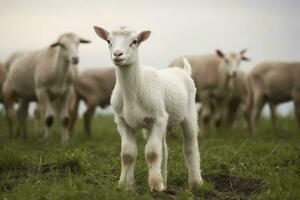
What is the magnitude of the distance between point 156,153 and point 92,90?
414 inches

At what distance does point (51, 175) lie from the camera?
860 centimetres

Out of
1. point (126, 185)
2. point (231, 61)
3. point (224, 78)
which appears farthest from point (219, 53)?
point (126, 185)

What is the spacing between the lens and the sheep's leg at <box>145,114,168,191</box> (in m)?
7.63

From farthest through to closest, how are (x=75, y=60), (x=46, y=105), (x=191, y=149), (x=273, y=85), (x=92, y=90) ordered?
(x=92, y=90) → (x=273, y=85) → (x=46, y=105) → (x=75, y=60) → (x=191, y=149)

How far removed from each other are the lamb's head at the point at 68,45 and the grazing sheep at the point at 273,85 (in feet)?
17.0

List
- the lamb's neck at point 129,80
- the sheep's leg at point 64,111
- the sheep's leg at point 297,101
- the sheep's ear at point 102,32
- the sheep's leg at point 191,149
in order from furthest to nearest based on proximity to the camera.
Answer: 1. the sheep's leg at point 297,101
2. the sheep's leg at point 64,111
3. the sheep's leg at point 191,149
4. the sheep's ear at point 102,32
5. the lamb's neck at point 129,80

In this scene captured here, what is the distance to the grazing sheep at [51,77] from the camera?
14.8 metres

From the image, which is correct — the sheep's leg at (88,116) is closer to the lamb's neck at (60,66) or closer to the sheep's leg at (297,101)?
the lamb's neck at (60,66)

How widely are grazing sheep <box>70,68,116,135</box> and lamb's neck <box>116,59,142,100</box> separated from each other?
9.99m

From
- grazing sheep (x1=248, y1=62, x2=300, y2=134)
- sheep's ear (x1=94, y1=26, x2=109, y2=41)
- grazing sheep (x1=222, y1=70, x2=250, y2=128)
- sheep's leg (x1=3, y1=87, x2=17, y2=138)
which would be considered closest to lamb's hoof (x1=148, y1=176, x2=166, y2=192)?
sheep's ear (x1=94, y1=26, x2=109, y2=41)

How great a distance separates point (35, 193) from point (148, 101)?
168 centimetres

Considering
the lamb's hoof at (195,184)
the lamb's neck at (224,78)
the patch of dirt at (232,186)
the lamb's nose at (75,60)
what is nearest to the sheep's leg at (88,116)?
the lamb's nose at (75,60)

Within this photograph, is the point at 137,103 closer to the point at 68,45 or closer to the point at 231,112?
the point at 68,45

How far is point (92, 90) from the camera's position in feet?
59.0
